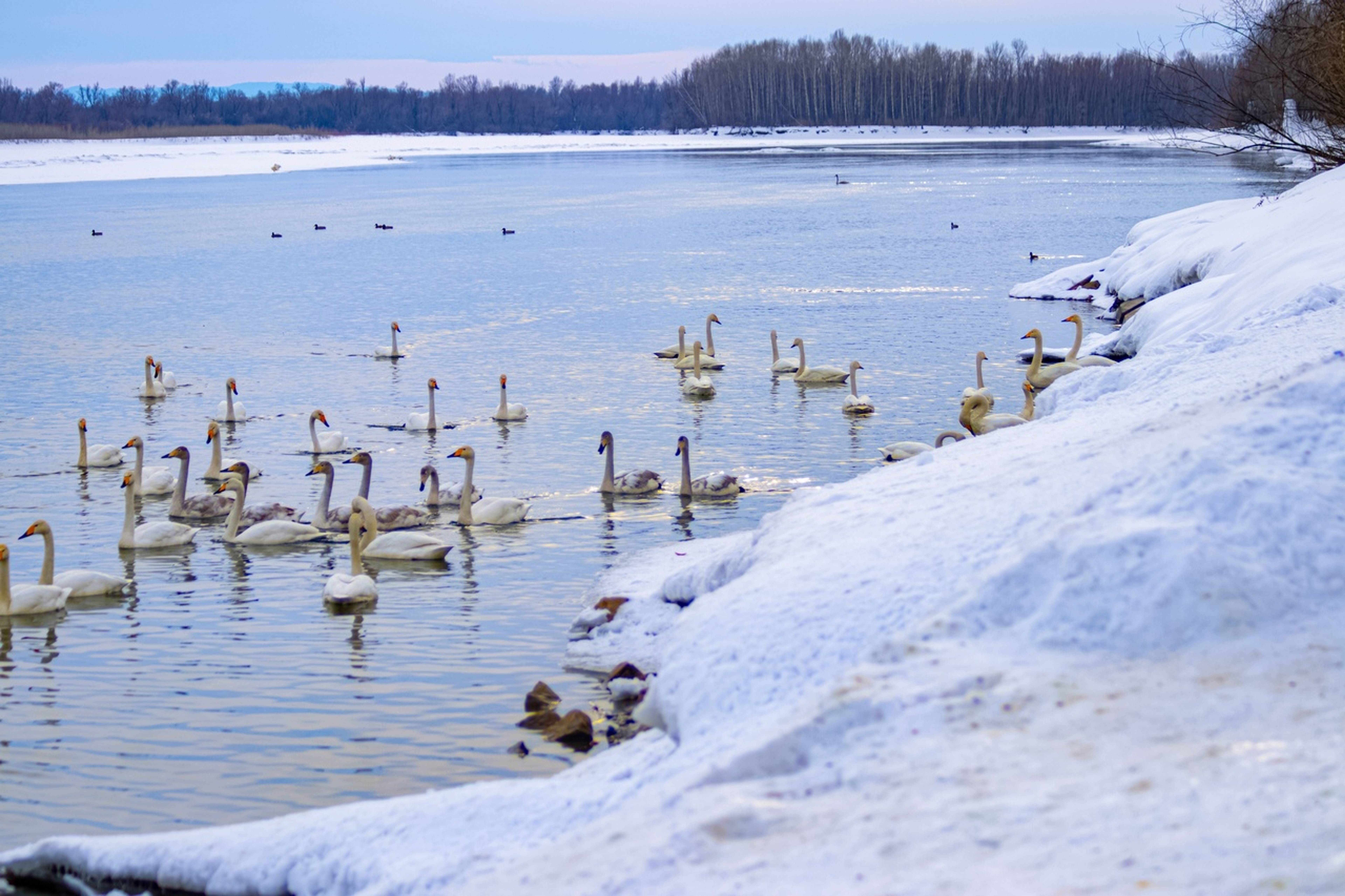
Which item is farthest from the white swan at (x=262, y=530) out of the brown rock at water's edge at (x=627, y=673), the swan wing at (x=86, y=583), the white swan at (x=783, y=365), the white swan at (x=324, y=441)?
the white swan at (x=783, y=365)

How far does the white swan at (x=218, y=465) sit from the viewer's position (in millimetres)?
13297

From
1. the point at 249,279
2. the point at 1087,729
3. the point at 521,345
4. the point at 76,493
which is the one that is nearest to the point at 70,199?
the point at 249,279

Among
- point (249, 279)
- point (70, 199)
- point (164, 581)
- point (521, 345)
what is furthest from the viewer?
point (70, 199)

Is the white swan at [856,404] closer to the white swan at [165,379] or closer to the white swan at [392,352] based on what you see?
the white swan at [392,352]

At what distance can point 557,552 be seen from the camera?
34.9 ft

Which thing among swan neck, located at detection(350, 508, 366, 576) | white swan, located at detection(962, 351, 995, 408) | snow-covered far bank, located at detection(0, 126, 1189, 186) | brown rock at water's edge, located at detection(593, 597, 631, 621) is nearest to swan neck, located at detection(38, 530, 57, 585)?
swan neck, located at detection(350, 508, 366, 576)

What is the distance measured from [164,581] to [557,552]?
3008 millimetres

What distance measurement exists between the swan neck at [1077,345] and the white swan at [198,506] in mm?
10115

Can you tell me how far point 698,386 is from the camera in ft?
55.1

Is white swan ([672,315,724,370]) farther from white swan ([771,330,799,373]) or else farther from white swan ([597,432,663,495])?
white swan ([597,432,663,495])

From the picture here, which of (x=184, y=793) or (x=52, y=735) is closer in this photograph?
(x=184, y=793)

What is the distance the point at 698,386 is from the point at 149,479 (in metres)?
6.73

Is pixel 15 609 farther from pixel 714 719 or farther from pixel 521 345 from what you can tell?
pixel 521 345

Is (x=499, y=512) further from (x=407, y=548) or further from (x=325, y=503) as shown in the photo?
(x=325, y=503)
